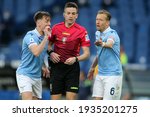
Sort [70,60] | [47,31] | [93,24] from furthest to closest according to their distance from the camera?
[93,24] → [70,60] → [47,31]

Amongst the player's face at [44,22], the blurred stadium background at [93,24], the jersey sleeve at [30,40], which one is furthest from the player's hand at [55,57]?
the blurred stadium background at [93,24]

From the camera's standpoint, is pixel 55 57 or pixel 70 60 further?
pixel 55 57

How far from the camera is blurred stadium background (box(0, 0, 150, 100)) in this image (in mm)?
20422

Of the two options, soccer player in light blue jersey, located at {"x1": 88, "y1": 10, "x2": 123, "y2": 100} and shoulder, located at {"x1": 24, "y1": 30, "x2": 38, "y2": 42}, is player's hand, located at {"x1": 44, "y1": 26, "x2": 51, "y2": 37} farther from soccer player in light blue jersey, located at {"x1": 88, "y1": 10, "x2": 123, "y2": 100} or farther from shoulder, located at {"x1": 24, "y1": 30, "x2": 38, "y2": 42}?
soccer player in light blue jersey, located at {"x1": 88, "y1": 10, "x2": 123, "y2": 100}

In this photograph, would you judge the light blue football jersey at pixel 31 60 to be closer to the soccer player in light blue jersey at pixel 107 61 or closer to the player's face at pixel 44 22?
the player's face at pixel 44 22

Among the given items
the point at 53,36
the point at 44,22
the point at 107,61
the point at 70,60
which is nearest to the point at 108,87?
the point at 107,61

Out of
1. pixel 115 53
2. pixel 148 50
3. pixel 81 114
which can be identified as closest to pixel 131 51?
pixel 148 50

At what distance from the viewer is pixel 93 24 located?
71.2 feet

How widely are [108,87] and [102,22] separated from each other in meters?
1.02

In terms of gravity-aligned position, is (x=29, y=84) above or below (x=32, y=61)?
below

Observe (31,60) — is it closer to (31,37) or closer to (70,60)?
(31,37)

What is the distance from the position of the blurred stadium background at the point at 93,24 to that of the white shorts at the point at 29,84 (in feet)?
24.7

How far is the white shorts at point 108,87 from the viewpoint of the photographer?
36.9 ft

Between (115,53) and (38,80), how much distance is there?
4.24 ft
